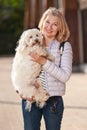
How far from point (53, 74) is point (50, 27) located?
461 mm

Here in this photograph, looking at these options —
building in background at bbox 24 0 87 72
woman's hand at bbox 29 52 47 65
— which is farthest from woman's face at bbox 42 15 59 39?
building in background at bbox 24 0 87 72

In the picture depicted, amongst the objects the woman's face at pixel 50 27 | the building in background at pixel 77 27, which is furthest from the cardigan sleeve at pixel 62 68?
the building in background at pixel 77 27

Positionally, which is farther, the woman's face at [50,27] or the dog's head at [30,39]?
the woman's face at [50,27]

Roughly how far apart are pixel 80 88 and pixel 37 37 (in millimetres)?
11535

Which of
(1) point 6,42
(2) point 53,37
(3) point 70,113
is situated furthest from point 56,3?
(1) point 6,42

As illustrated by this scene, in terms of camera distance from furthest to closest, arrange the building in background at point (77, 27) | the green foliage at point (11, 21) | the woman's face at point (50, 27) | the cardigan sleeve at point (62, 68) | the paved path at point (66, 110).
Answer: the green foliage at point (11, 21) → the building in background at point (77, 27) → the paved path at point (66, 110) → the woman's face at point (50, 27) → the cardigan sleeve at point (62, 68)

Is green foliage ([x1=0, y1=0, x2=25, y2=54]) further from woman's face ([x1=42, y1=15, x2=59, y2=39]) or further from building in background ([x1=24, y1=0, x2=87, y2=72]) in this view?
woman's face ([x1=42, y1=15, x2=59, y2=39])

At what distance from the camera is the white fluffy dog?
173 inches

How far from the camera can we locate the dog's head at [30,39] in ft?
14.3

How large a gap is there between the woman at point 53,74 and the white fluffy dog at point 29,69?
0.05 meters

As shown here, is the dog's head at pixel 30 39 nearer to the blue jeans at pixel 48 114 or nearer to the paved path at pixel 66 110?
the blue jeans at pixel 48 114

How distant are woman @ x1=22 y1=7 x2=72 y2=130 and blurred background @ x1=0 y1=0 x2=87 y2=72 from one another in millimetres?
18477

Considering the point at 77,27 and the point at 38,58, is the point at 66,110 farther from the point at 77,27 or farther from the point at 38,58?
the point at 77,27

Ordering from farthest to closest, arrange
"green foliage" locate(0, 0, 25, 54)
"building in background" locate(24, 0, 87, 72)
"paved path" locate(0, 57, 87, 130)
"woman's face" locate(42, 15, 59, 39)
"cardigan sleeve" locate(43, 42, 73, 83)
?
"green foliage" locate(0, 0, 25, 54) < "building in background" locate(24, 0, 87, 72) < "paved path" locate(0, 57, 87, 130) < "woman's face" locate(42, 15, 59, 39) < "cardigan sleeve" locate(43, 42, 73, 83)
